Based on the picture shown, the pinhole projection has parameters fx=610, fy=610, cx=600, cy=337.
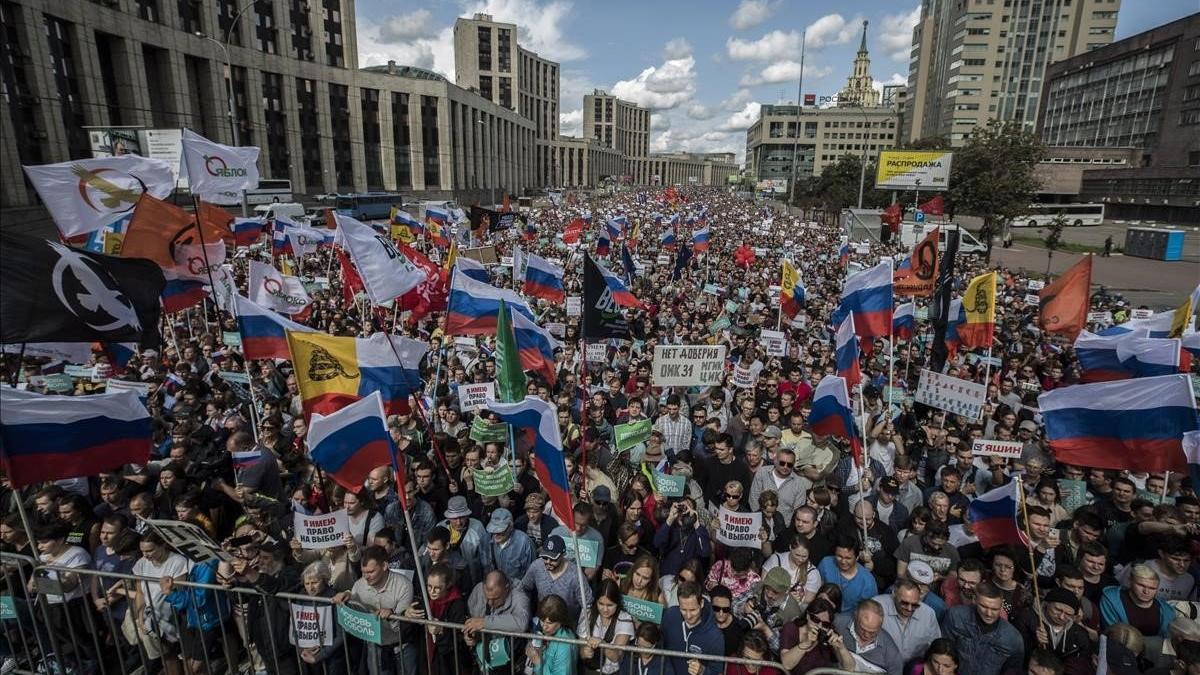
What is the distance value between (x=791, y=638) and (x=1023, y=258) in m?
48.6

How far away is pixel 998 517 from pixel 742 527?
198cm

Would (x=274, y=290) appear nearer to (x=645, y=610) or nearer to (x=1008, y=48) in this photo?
(x=645, y=610)

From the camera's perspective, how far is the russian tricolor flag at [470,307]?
8664 millimetres

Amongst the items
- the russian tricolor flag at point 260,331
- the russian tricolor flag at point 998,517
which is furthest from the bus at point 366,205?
the russian tricolor flag at point 998,517

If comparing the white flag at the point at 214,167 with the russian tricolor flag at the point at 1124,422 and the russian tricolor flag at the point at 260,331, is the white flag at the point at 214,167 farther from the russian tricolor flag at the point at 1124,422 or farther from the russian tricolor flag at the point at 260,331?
the russian tricolor flag at the point at 1124,422

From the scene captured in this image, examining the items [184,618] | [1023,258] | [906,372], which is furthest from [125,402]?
[1023,258]

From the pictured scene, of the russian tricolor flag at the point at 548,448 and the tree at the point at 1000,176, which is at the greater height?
the tree at the point at 1000,176

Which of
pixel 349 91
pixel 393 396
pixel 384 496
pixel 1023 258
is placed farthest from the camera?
pixel 349 91

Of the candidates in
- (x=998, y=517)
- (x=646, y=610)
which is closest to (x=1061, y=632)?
(x=998, y=517)

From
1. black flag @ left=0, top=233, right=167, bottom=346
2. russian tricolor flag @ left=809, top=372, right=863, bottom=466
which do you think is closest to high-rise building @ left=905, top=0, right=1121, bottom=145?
russian tricolor flag @ left=809, top=372, right=863, bottom=466

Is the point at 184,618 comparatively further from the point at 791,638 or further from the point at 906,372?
the point at 906,372

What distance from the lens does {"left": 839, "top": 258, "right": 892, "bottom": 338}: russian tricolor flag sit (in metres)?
8.64

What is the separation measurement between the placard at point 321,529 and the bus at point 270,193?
42.0 meters

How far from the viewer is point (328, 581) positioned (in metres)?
4.82
